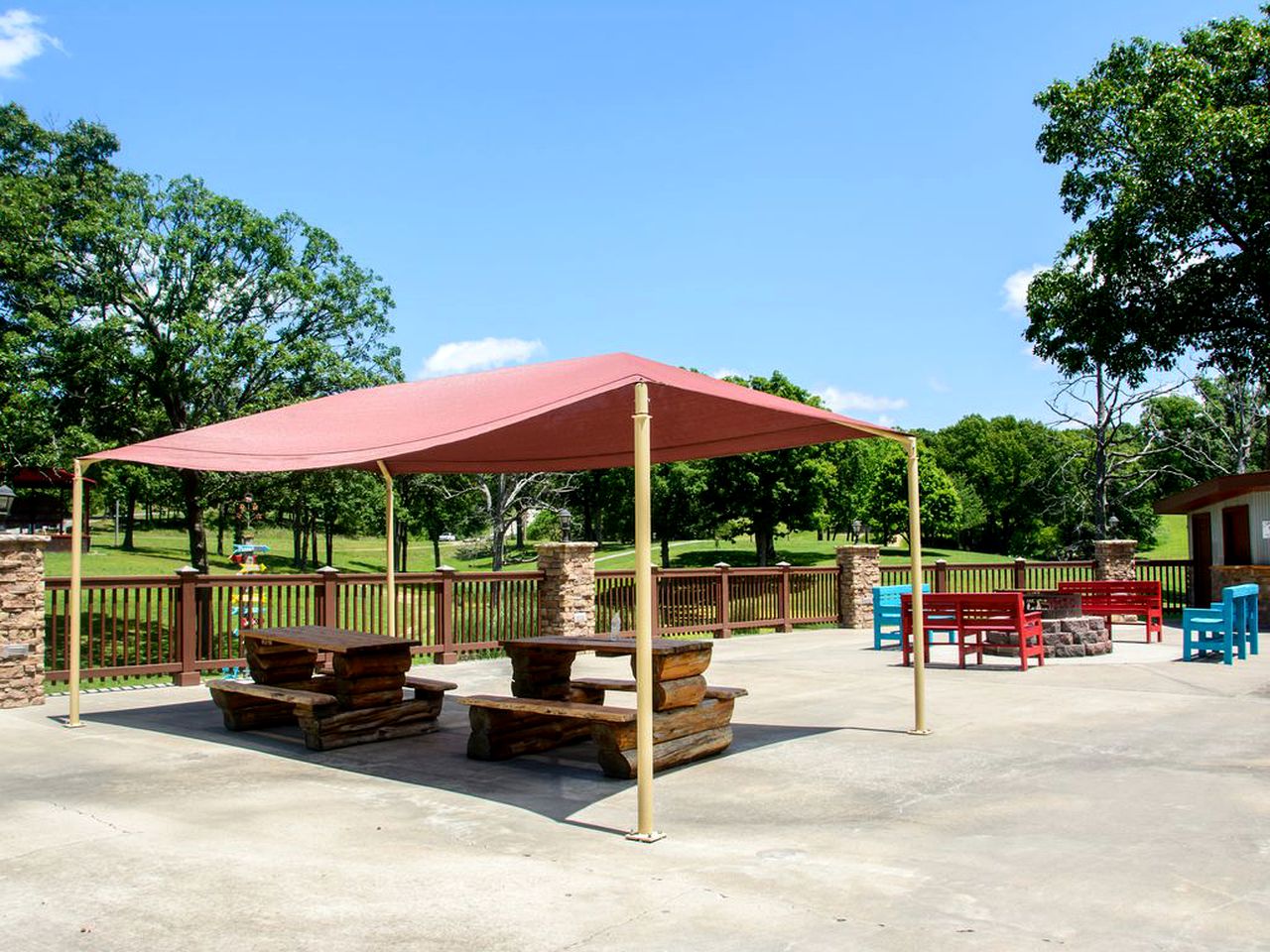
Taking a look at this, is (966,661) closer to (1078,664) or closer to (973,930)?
(1078,664)

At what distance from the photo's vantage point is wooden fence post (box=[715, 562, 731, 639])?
16.8m

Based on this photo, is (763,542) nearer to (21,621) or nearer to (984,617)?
(984,617)

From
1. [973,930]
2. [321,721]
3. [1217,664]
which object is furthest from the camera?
[1217,664]

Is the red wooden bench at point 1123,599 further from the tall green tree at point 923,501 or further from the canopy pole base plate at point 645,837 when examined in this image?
the tall green tree at point 923,501

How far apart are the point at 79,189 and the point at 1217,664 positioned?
2592cm

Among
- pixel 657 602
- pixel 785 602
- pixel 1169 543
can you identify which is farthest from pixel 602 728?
pixel 1169 543

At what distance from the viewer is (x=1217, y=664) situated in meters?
12.5

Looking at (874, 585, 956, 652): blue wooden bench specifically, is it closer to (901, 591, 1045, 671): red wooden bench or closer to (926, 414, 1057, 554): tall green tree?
(901, 591, 1045, 671): red wooden bench

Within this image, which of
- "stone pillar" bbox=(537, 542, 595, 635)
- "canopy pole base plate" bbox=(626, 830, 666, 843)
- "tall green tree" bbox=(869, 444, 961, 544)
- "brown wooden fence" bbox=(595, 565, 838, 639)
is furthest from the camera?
"tall green tree" bbox=(869, 444, 961, 544)

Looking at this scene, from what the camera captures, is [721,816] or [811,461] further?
[811,461]

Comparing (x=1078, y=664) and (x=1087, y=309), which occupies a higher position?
(x=1087, y=309)

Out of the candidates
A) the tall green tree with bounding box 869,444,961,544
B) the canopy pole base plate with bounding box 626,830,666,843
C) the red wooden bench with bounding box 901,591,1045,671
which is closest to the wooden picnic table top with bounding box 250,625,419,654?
the canopy pole base plate with bounding box 626,830,666,843

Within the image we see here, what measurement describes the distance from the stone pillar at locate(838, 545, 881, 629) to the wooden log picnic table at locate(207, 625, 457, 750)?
1152cm

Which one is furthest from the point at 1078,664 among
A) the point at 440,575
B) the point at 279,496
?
the point at 279,496
